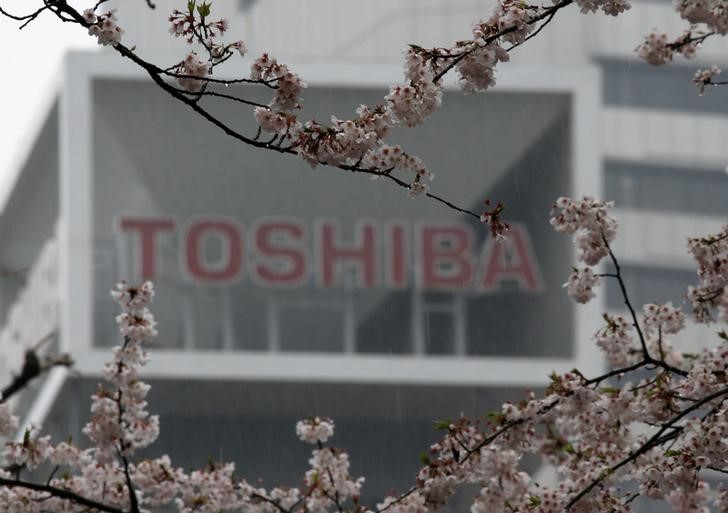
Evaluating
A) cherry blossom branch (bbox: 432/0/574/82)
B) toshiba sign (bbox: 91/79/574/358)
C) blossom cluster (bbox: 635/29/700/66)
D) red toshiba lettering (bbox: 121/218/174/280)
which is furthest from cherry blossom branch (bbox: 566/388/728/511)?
red toshiba lettering (bbox: 121/218/174/280)

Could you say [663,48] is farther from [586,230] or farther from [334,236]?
[334,236]

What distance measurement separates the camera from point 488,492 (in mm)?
8461

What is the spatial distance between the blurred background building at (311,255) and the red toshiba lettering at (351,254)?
0.04 m

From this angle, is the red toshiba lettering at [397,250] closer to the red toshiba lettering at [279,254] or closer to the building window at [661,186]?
the red toshiba lettering at [279,254]

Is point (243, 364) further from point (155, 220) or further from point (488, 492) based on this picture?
point (488, 492)

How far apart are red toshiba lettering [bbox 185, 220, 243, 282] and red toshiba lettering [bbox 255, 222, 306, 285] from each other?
436 millimetres

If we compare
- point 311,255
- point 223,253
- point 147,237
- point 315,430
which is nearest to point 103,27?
point 315,430

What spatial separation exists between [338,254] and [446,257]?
7.07 ft

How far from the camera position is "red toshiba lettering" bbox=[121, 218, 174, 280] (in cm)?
3903

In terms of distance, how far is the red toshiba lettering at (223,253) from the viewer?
129ft

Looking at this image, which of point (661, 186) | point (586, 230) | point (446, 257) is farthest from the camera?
point (661, 186)

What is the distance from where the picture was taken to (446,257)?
3988 centimetres

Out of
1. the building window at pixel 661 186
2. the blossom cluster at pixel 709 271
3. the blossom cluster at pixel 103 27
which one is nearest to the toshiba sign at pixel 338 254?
the blossom cluster at pixel 709 271

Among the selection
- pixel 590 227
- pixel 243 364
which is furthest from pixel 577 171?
pixel 590 227
